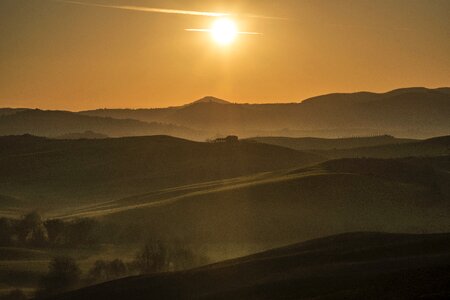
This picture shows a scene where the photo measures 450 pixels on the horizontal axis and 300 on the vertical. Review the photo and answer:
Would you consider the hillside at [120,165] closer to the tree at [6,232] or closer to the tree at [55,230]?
the tree at [6,232]

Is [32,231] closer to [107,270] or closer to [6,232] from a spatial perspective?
[6,232]

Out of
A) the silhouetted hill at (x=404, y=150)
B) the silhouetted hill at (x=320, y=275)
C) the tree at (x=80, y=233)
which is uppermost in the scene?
the silhouetted hill at (x=404, y=150)

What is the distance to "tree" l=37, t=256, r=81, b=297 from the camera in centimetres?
4888

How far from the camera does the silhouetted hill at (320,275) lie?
1309 inches

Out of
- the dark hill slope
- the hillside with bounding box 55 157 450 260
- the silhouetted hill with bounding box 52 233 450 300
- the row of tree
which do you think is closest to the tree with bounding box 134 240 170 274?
the row of tree

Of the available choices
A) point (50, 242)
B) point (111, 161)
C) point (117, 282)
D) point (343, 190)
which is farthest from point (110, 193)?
point (117, 282)

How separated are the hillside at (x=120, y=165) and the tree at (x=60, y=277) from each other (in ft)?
188

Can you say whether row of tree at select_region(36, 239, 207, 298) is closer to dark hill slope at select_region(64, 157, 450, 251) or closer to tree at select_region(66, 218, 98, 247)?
dark hill slope at select_region(64, 157, 450, 251)

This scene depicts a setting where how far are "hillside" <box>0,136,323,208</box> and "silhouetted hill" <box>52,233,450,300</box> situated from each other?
66.3 meters

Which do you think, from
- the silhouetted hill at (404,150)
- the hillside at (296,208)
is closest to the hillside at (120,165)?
the silhouetted hill at (404,150)

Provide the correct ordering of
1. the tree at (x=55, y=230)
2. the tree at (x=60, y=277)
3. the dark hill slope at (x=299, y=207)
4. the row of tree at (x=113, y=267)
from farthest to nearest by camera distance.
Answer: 1. the tree at (x=55, y=230)
2. the dark hill slope at (x=299, y=207)
3. the row of tree at (x=113, y=267)
4. the tree at (x=60, y=277)

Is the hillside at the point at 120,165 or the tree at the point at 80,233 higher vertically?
the hillside at the point at 120,165

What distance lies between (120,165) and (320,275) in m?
115

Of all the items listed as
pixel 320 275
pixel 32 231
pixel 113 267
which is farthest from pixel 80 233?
pixel 320 275
